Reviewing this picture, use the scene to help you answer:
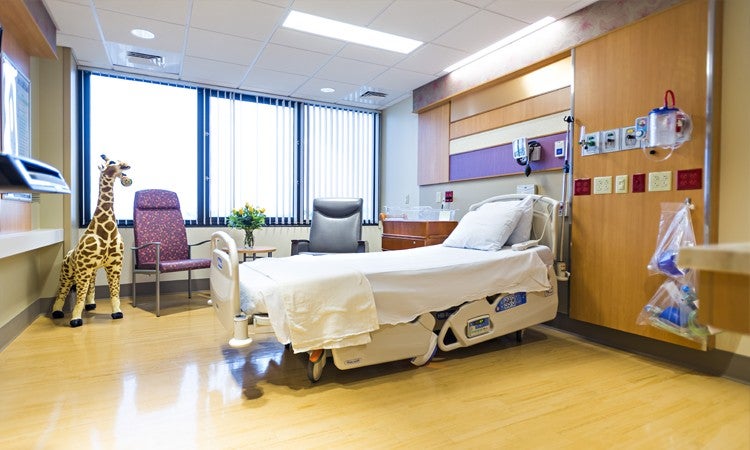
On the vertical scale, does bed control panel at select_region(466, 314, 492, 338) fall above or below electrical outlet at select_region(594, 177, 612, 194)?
below

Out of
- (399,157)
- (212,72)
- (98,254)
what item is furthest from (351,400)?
(399,157)

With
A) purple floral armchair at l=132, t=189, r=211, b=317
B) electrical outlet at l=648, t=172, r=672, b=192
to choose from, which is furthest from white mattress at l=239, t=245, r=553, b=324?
purple floral armchair at l=132, t=189, r=211, b=317

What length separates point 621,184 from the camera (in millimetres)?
2820

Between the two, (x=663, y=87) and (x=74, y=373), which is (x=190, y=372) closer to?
(x=74, y=373)

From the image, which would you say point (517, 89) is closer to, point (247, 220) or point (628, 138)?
point (628, 138)

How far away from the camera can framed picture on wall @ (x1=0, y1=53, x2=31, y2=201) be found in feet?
9.18

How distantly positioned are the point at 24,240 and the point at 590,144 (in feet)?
13.2

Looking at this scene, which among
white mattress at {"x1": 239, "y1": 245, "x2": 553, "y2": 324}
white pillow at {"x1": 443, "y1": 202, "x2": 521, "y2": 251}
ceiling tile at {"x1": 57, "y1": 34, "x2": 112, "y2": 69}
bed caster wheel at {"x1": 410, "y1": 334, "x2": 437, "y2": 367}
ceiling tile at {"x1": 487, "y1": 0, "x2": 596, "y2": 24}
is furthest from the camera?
ceiling tile at {"x1": 57, "y1": 34, "x2": 112, "y2": 69}

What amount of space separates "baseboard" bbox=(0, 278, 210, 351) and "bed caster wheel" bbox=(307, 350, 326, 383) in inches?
87.6

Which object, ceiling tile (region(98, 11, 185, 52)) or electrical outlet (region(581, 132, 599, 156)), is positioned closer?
electrical outlet (region(581, 132, 599, 156))

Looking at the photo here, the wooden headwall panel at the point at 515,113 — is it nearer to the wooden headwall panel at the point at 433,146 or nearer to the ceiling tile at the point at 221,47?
the wooden headwall panel at the point at 433,146

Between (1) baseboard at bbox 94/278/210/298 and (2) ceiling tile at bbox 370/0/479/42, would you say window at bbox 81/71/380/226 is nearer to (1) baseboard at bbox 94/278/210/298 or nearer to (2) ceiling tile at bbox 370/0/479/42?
(1) baseboard at bbox 94/278/210/298

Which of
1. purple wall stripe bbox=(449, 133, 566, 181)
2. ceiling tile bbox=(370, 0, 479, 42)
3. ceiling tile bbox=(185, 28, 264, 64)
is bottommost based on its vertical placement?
purple wall stripe bbox=(449, 133, 566, 181)

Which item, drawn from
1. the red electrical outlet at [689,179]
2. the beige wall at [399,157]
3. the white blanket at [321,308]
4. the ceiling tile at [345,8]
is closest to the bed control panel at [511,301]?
the white blanket at [321,308]
